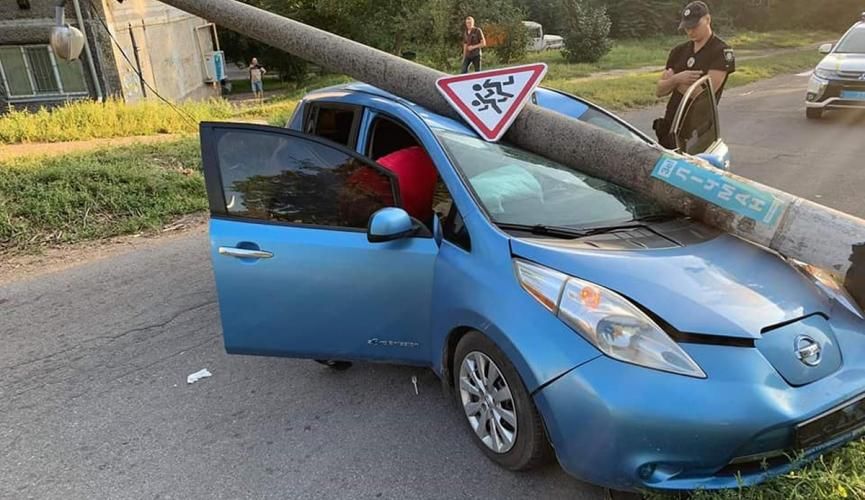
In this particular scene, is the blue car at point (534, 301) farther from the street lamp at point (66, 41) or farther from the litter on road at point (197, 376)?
the street lamp at point (66, 41)

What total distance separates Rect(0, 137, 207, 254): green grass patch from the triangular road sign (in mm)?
4321

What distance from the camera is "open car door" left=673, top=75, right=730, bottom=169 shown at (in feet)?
14.2

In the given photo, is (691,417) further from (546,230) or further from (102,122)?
(102,122)

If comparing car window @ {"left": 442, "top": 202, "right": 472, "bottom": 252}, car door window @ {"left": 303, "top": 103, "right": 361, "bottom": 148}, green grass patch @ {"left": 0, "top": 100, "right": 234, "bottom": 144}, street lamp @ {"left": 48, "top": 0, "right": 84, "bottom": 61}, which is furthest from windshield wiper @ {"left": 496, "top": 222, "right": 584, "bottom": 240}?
green grass patch @ {"left": 0, "top": 100, "right": 234, "bottom": 144}

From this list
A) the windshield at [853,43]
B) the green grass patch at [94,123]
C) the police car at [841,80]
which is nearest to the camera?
the green grass patch at [94,123]

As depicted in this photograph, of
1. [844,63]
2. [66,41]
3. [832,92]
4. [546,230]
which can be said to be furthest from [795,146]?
[66,41]

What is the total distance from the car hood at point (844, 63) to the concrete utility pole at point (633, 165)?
9.59 metres

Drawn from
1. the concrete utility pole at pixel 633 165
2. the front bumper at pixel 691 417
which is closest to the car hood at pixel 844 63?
the concrete utility pole at pixel 633 165

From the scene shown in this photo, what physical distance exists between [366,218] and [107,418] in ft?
5.92

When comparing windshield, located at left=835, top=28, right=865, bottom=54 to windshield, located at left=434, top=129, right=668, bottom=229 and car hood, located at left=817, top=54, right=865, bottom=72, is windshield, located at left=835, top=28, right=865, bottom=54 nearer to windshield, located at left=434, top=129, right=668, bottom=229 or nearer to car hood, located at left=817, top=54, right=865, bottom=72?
car hood, located at left=817, top=54, right=865, bottom=72

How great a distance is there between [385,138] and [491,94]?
71 cm

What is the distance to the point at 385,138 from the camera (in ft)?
11.9

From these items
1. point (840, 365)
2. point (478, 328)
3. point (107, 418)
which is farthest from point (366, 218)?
point (840, 365)

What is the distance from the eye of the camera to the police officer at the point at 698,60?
16.7 ft
